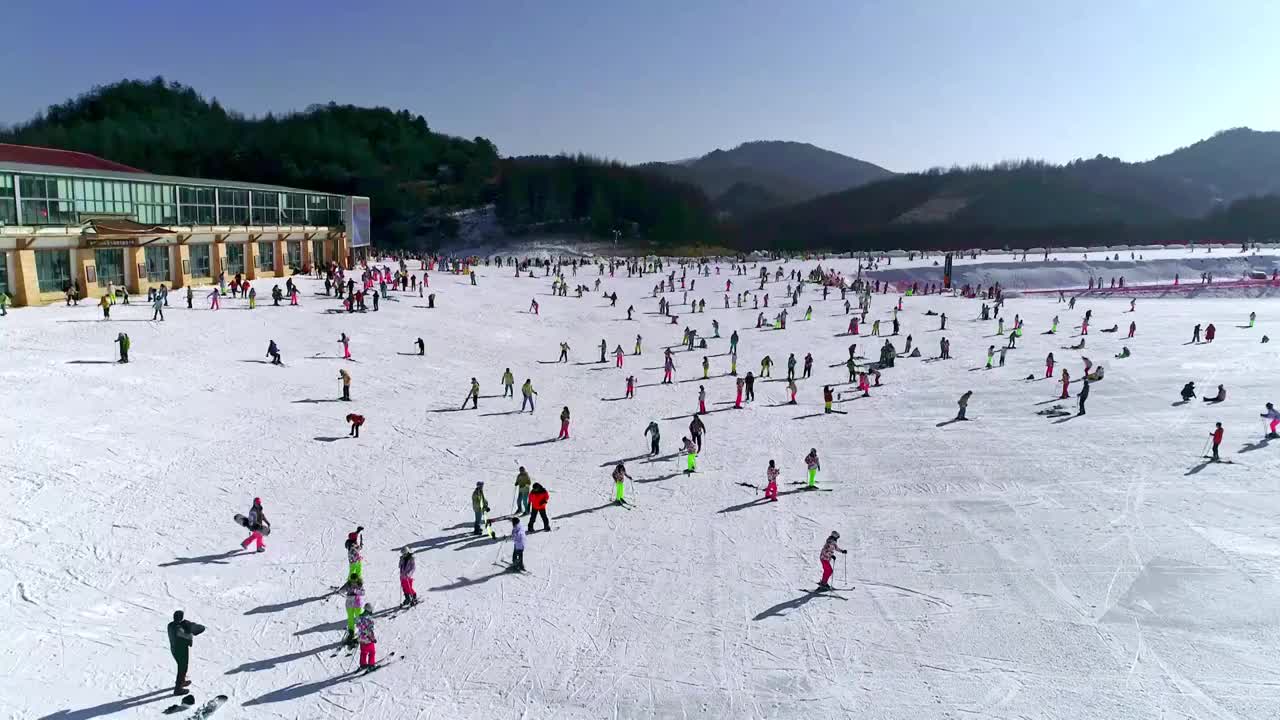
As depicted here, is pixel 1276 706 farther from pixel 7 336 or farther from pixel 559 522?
pixel 7 336

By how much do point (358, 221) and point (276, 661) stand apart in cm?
4377

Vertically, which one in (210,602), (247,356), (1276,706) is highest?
(247,356)

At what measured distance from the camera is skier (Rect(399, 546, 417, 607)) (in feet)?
31.8

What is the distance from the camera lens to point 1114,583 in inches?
430

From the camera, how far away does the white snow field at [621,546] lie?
838cm

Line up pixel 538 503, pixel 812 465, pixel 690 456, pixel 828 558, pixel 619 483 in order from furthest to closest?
pixel 690 456
pixel 812 465
pixel 619 483
pixel 538 503
pixel 828 558

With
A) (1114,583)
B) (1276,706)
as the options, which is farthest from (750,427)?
(1276,706)

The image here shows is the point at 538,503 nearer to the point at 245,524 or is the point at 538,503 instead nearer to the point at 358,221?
the point at 245,524

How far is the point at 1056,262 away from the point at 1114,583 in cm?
5889

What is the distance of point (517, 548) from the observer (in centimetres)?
1085

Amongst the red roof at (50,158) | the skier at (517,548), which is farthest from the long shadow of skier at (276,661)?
the red roof at (50,158)

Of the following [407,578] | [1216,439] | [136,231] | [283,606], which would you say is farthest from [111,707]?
[136,231]

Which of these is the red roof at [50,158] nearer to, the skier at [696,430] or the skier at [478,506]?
the skier at [696,430]

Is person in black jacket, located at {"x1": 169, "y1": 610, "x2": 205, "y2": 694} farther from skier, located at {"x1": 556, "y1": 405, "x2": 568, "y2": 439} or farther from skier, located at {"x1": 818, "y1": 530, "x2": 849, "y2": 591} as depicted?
skier, located at {"x1": 556, "y1": 405, "x2": 568, "y2": 439}
